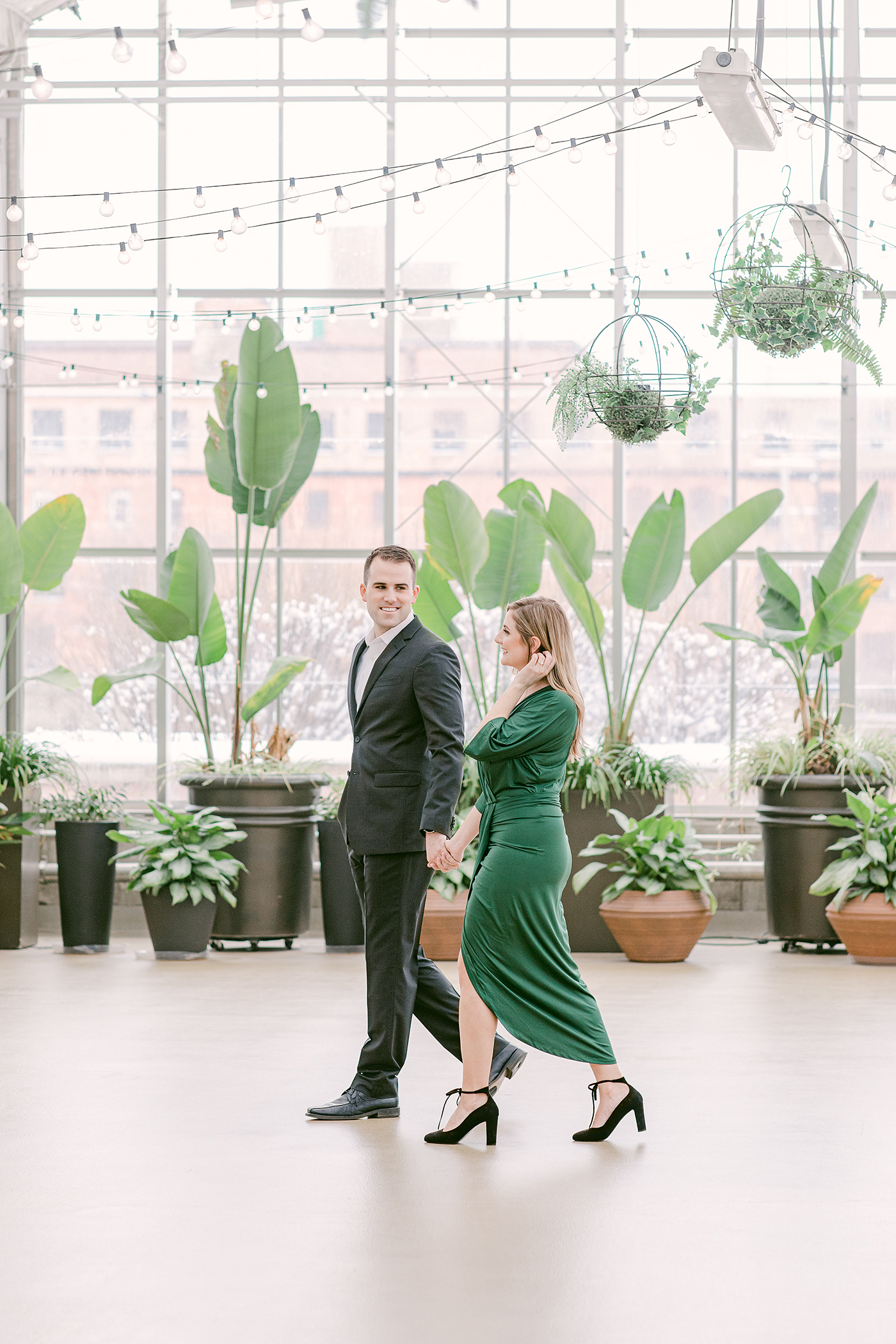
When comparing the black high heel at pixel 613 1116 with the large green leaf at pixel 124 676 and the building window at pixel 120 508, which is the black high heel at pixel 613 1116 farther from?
the building window at pixel 120 508

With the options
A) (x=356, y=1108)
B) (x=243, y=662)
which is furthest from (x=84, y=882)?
(x=356, y=1108)

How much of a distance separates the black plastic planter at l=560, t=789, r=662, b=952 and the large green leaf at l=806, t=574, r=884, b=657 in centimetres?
113

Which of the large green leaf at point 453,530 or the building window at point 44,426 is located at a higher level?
the building window at point 44,426

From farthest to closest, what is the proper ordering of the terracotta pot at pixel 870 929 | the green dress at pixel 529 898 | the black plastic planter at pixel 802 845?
the black plastic planter at pixel 802 845, the terracotta pot at pixel 870 929, the green dress at pixel 529 898

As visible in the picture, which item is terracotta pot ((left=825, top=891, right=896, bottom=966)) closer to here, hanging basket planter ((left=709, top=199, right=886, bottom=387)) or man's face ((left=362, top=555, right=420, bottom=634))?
hanging basket planter ((left=709, top=199, right=886, bottom=387))

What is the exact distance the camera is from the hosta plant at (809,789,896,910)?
6.90 m

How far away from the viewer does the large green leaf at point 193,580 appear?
24.5 ft

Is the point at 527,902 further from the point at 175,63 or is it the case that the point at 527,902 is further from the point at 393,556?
the point at 175,63

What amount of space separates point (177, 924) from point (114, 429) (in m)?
3.41

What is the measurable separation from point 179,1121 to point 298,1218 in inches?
36.2

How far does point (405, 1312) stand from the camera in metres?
2.47

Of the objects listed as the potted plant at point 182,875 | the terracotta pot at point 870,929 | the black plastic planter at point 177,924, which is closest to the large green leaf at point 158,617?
the potted plant at point 182,875

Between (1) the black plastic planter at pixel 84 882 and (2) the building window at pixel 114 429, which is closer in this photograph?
(1) the black plastic planter at pixel 84 882

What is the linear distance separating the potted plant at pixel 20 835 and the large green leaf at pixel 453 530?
7.21 ft
